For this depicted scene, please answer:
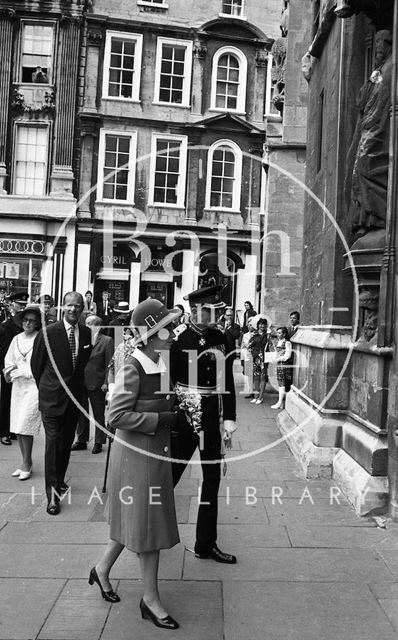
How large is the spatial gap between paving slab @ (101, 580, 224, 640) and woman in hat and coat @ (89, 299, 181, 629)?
0.09 m

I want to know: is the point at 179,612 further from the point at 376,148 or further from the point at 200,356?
the point at 376,148

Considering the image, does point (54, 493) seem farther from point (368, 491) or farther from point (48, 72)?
point (48, 72)

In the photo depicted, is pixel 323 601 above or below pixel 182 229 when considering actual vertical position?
below

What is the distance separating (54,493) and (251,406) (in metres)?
7.07

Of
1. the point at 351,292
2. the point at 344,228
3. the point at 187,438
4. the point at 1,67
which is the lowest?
the point at 187,438

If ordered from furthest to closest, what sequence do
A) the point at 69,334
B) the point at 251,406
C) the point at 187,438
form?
the point at 251,406, the point at 69,334, the point at 187,438

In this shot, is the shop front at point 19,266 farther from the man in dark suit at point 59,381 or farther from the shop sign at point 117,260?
the man in dark suit at point 59,381

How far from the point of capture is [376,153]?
6203 mm

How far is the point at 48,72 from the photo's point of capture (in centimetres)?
2583

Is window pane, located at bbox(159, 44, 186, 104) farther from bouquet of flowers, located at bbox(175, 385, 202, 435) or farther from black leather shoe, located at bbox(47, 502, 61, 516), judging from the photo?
bouquet of flowers, located at bbox(175, 385, 202, 435)

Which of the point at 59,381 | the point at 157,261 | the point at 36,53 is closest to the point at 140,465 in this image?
the point at 59,381

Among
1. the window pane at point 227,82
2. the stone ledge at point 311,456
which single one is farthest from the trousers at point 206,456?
the window pane at point 227,82

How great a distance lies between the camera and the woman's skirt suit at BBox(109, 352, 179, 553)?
3707 millimetres

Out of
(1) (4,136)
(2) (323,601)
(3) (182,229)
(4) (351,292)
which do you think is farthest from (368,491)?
(1) (4,136)
